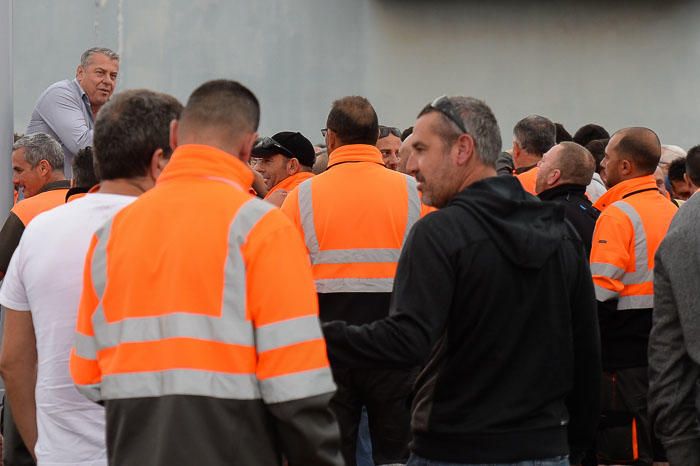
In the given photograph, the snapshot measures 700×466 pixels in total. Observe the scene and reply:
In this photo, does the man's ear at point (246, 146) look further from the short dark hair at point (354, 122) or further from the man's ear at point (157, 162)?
the short dark hair at point (354, 122)

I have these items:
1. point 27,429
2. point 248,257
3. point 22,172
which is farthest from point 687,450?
point 22,172

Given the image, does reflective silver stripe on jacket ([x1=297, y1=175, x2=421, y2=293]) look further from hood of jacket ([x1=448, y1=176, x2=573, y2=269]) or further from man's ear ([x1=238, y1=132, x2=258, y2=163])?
man's ear ([x1=238, y1=132, x2=258, y2=163])

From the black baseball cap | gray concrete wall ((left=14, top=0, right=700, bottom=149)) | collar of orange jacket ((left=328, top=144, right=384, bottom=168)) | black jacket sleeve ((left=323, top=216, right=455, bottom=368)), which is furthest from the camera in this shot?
gray concrete wall ((left=14, top=0, right=700, bottom=149))

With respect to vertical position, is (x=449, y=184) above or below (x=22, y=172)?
above

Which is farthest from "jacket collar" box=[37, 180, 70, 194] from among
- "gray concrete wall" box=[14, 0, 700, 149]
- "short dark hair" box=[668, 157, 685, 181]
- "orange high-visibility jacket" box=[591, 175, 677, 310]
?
"gray concrete wall" box=[14, 0, 700, 149]

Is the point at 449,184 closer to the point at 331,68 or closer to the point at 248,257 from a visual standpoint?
the point at 248,257

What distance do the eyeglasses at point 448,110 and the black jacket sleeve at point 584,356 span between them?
2.19 feet

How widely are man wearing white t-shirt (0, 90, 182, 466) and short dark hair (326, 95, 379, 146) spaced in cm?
242

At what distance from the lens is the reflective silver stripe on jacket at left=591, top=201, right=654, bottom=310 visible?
664cm

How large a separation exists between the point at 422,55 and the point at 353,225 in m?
8.65

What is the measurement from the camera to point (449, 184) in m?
4.04

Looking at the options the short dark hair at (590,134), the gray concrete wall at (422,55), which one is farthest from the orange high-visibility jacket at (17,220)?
the gray concrete wall at (422,55)

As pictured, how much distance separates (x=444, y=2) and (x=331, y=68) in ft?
5.54

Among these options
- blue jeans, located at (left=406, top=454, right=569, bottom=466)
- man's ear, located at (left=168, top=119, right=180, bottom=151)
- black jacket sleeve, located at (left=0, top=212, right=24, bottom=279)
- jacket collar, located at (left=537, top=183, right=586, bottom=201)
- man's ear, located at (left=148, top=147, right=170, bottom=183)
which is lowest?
blue jeans, located at (left=406, top=454, right=569, bottom=466)
